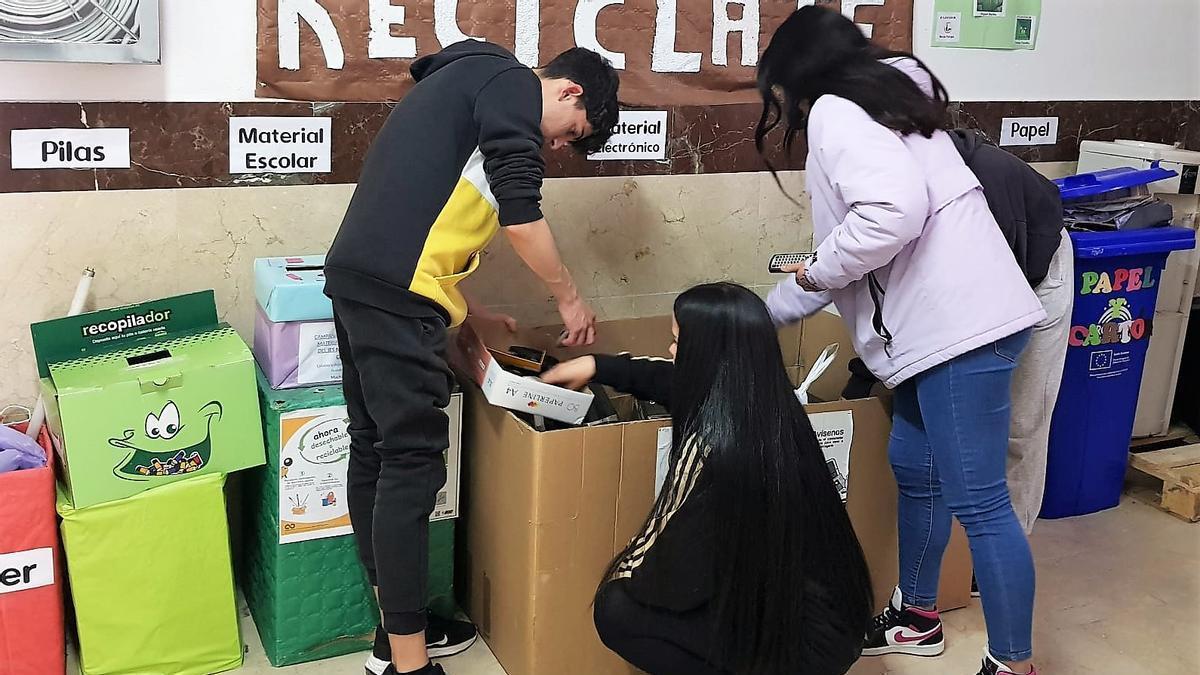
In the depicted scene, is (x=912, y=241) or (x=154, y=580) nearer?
(x=912, y=241)

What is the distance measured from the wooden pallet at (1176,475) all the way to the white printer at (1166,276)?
0.17 metres

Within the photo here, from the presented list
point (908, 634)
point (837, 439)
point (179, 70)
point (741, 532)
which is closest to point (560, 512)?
point (741, 532)

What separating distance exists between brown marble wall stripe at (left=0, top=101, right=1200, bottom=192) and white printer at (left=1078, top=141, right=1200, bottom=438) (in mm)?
367

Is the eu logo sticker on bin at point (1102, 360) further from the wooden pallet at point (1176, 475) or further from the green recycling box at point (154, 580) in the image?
the green recycling box at point (154, 580)

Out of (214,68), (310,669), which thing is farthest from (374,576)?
(214,68)

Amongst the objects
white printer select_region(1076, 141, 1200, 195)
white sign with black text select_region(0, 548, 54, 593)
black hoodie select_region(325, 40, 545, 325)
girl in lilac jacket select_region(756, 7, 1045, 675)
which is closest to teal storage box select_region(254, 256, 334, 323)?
black hoodie select_region(325, 40, 545, 325)

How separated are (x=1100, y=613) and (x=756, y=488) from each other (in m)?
1.36

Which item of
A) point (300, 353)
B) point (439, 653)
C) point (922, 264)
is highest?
point (922, 264)

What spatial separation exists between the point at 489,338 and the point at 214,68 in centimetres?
81

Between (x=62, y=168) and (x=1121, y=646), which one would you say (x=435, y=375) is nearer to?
(x=62, y=168)

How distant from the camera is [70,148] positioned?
235 centimetres

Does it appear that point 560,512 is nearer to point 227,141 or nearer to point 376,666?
point 376,666

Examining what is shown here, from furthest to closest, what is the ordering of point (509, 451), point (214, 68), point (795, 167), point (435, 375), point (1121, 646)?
point (795, 167) → point (1121, 646) → point (214, 68) → point (509, 451) → point (435, 375)

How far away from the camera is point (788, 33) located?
219 cm
